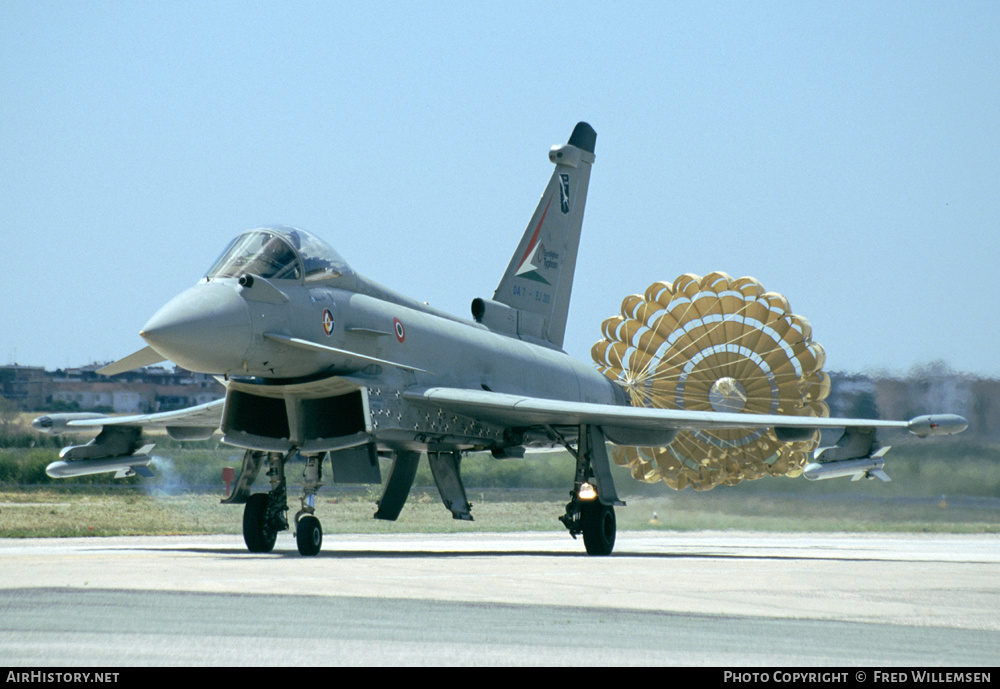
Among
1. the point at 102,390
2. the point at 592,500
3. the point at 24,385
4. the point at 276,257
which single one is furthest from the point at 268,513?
the point at 102,390

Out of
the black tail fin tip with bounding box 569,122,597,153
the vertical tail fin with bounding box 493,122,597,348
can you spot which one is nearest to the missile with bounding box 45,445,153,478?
the vertical tail fin with bounding box 493,122,597,348

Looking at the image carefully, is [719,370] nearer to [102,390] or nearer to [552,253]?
[552,253]

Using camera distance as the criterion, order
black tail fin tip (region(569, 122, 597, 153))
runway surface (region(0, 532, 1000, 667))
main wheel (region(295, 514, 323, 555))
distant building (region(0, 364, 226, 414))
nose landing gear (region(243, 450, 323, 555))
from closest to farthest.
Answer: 1. runway surface (region(0, 532, 1000, 667))
2. main wheel (region(295, 514, 323, 555))
3. nose landing gear (region(243, 450, 323, 555))
4. black tail fin tip (region(569, 122, 597, 153))
5. distant building (region(0, 364, 226, 414))

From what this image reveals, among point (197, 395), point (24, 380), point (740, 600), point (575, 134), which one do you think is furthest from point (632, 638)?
point (197, 395)

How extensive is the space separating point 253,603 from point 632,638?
2.65m

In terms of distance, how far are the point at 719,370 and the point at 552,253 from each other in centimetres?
511

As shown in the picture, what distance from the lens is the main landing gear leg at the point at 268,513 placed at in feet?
46.7

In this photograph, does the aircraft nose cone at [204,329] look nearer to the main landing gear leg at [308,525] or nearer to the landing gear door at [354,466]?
the main landing gear leg at [308,525]

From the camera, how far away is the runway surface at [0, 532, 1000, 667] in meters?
5.64

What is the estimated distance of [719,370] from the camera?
23.5 metres

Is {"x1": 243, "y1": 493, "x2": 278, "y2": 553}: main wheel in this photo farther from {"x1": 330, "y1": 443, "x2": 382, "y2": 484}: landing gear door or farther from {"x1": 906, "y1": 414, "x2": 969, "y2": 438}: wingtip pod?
{"x1": 906, "y1": 414, "x2": 969, "y2": 438}: wingtip pod

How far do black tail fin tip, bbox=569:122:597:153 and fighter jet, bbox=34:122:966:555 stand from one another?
408cm

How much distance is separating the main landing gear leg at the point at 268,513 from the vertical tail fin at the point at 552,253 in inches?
234

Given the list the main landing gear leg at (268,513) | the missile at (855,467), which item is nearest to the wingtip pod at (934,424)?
the missile at (855,467)
